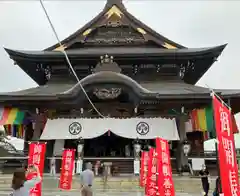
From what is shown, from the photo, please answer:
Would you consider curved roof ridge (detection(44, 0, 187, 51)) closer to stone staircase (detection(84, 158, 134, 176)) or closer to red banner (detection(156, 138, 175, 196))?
stone staircase (detection(84, 158, 134, 176))

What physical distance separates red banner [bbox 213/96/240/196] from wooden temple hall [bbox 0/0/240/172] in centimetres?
1158

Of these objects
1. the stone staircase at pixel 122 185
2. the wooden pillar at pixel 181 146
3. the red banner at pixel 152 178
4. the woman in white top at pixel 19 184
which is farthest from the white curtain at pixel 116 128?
the woman in white top at pixel 19 184

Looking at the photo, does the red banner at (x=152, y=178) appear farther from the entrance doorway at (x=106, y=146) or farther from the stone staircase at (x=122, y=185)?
the entrance doorway at (x=106, y=146)

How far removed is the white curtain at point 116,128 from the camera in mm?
17328

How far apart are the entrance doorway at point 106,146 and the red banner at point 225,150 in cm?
1432

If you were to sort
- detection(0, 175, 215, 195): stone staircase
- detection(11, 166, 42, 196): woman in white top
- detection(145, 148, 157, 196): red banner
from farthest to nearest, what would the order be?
detection(0, 175, 215, 195): stone staircase, detection(145, 148, 157, 196): red banner, detection(11, 166, 42, 196): woman in white top

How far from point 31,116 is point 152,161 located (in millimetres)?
9737

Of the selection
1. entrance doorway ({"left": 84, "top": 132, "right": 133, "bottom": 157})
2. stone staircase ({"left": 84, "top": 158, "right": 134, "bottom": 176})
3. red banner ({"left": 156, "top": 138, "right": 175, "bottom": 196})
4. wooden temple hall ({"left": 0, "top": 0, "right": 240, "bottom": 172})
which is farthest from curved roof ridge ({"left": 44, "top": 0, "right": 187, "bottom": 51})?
red banner ({"left": 156, "top": 138, "right": 175, "bottom": 196})

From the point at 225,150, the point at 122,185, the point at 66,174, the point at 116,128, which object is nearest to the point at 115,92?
the point at 116,128

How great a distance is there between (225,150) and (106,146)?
15318 mm

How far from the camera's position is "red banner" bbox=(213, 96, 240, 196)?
4.84 meters

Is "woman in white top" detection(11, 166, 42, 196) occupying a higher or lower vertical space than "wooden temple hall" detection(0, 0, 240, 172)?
lower

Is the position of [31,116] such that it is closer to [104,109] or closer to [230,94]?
[104,109]

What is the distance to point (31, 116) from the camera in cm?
1858
